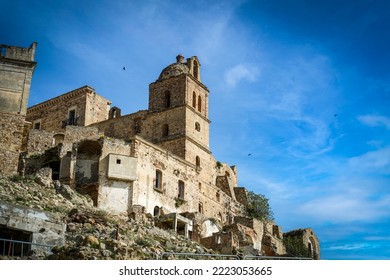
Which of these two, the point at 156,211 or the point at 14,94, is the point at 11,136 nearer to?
the point at 14,94

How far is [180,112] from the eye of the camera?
28.2 meters

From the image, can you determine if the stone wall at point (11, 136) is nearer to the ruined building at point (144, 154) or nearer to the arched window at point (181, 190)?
the ruined building at point (144, 154)

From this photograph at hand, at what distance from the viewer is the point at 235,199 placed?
31203 millimetres

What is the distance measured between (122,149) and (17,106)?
15.7ft

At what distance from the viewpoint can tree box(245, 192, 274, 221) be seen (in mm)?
30906

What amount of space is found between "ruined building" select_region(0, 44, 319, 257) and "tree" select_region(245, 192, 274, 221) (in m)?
0.41

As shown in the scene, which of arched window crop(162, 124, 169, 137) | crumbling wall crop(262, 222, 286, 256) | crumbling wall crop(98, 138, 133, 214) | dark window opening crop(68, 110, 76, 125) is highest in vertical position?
dark window opening crop(68, 110, 76, 125)

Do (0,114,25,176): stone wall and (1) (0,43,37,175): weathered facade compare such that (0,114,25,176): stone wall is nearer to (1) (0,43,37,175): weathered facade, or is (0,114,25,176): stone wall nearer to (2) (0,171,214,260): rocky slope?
(1) (0,43,37,175): weathered facade

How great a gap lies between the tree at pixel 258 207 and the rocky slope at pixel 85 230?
11.3 m

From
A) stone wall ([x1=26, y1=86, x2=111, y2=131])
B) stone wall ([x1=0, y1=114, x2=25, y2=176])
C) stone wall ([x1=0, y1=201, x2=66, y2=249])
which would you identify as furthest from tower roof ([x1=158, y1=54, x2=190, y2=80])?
stone wall ([x1=0, y1=201, x2=66, y2=249])

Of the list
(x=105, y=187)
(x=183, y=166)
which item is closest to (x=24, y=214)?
(x=105, y=187)

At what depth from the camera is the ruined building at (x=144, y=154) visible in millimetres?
18406

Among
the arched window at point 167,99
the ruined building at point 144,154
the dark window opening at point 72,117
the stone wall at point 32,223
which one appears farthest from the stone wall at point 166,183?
the stone wall at point 32,223
